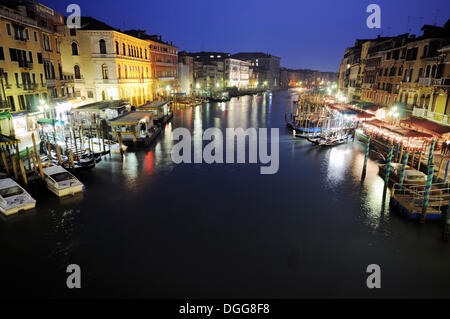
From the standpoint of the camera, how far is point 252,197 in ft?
61.7

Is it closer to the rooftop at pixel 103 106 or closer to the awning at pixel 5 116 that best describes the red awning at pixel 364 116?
the rooftop at pixel 103 106

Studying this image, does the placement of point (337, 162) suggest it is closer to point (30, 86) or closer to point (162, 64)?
point (30, 86)

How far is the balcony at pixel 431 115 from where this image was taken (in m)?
24.8

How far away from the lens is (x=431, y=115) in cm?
2752

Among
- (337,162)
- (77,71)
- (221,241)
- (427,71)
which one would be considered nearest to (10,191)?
(221,241)

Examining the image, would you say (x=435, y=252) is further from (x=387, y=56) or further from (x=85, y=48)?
(x=85, y=48)

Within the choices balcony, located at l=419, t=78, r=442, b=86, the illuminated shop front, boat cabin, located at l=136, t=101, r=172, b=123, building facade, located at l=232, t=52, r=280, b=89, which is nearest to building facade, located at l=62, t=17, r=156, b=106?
boat cabin, located at l=136, t=101, r=172, b=123

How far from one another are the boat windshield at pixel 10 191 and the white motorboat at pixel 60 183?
183 centimetres

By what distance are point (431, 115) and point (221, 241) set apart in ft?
84.8

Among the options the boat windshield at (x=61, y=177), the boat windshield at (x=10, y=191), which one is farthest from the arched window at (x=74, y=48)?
the boat windshield at (x=10, y=191)

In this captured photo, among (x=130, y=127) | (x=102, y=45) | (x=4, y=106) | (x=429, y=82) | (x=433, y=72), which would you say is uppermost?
(x=102, y=45)

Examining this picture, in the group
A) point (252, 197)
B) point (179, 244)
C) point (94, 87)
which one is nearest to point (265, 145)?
point (252, 197)

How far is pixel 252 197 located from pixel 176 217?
5.40 metres

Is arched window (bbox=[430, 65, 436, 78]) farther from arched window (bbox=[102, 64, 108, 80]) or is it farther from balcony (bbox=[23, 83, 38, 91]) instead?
arched window (bbox=[102, 64, 108, 80])
